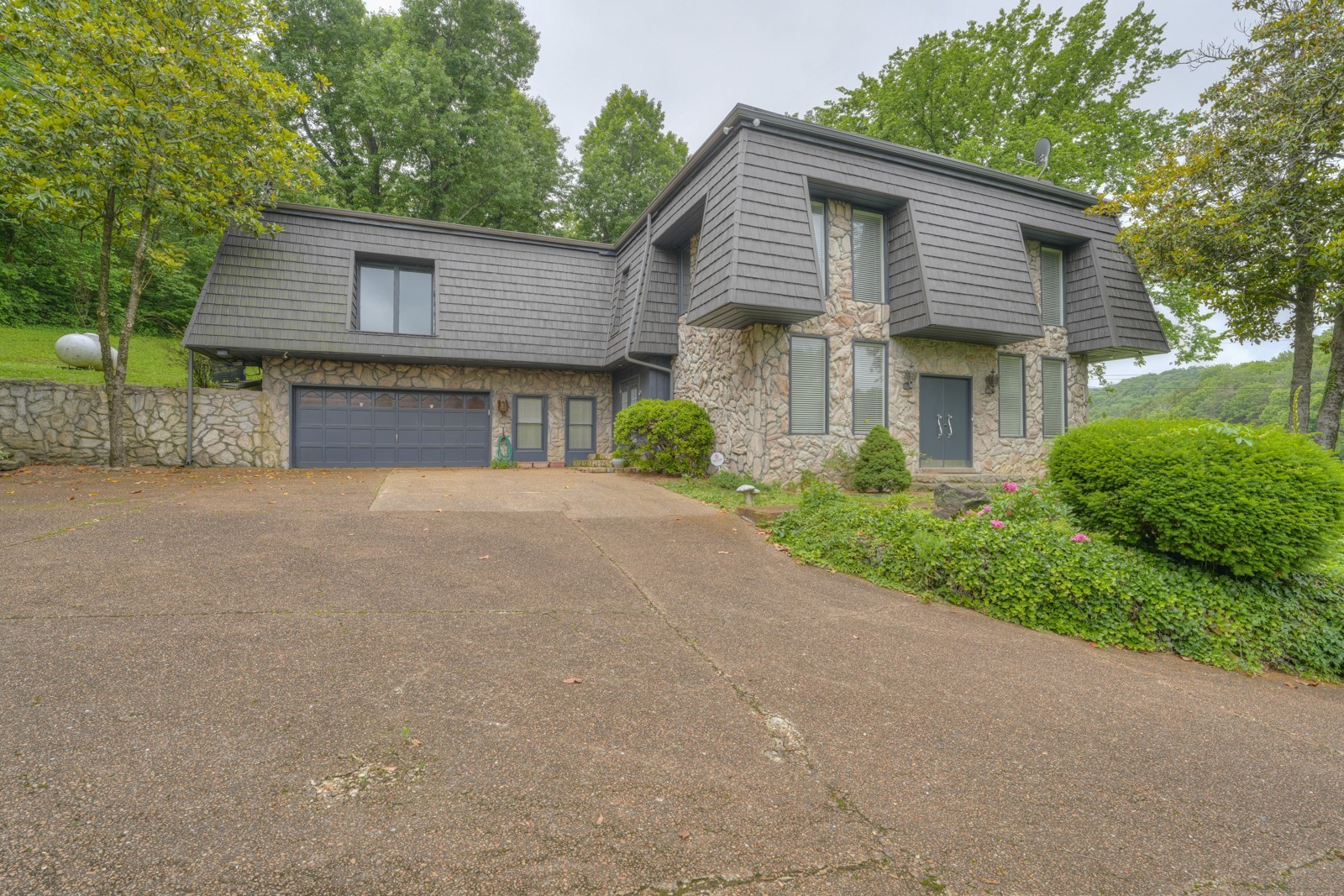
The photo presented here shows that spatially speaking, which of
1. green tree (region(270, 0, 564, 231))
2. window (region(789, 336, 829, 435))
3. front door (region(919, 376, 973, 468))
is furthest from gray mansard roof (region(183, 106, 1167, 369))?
green tree (region(270, 0, 564, 231))

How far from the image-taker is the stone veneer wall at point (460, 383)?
1109 centimetres

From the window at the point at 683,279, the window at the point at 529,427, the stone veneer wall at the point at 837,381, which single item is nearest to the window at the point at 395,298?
the window at the point at 529,427

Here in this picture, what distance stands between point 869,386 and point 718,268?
11.5 ft

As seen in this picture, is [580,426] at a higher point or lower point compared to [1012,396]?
lower

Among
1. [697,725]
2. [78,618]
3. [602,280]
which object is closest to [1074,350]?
[602,280]

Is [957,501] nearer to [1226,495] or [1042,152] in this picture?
[1226,495]

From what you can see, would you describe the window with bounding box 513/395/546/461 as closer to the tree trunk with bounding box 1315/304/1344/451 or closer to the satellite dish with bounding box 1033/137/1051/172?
the satellite dish with bounding box 1033/137/1051/172

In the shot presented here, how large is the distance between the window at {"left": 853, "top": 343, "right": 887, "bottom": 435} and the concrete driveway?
5.72 meters

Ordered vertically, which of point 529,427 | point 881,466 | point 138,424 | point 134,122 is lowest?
point 881,466

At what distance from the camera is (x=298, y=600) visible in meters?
3.38

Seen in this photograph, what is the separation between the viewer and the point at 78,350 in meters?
10.9

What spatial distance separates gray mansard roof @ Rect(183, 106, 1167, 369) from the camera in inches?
320

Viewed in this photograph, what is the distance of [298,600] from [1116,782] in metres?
4.23

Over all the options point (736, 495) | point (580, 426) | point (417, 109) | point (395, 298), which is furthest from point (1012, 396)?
point (417, 109)
